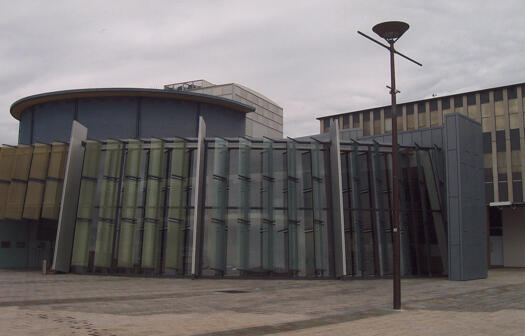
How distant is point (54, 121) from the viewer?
1563 inches

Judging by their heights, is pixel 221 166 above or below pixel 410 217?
above

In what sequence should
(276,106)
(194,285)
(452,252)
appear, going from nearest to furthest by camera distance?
(194,285) → (452,252) → (276,106)

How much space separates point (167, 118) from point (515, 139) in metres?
33.2

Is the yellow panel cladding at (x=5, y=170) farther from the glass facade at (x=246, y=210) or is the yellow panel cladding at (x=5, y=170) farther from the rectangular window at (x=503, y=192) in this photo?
the rectangular window at (x=503, y=192)

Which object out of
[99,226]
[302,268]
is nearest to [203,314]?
[302,268]

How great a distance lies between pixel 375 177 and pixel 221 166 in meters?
9.35

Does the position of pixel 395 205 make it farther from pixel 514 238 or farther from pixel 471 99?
pixel 471 99

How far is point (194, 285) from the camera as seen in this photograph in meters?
24.6

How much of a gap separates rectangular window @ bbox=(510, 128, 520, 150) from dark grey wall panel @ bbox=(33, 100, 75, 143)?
39783 millimetres

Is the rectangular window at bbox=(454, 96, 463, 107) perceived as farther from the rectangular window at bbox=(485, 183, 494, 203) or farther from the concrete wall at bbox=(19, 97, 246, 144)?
the concrete wall at bbox=(19, 97, 246, 144)

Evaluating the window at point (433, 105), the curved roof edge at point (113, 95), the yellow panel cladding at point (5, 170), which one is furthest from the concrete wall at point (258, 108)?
the yellow panel cladding at point (5, 170)

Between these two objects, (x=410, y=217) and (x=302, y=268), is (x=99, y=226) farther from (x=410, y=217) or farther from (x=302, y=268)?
(x=410, y=217)

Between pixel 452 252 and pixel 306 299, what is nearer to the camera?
pixel 306 299

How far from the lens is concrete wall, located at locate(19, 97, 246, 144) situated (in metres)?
38.1
